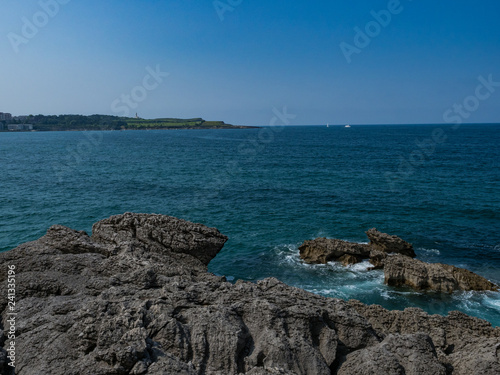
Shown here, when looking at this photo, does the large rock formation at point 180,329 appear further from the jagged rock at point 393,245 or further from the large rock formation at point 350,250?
the jagged rock at point 393,245

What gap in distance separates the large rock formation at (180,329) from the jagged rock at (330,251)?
57.9 feet

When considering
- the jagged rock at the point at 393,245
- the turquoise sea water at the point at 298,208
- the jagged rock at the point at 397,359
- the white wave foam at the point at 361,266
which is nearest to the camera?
the jagged rock at the point at 397,359

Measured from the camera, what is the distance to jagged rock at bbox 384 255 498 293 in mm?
28578

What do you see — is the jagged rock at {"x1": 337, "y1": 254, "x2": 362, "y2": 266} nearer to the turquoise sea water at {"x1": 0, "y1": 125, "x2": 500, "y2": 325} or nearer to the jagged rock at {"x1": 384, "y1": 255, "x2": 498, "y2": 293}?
the turquoise sea water at {"x1": 0, "y1": 125, "x2": 500, "y2": 325}

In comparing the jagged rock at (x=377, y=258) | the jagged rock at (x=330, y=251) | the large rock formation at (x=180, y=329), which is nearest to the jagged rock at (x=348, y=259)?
the jagged rock at (x=330, y=251)

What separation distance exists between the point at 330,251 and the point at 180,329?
A: 25.1 meters

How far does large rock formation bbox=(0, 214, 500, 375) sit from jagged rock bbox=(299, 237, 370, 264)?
1766 centimetres

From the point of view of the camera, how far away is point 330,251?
34406 mm

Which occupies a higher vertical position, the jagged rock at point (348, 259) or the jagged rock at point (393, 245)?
the jagged rock at point (393, 245)

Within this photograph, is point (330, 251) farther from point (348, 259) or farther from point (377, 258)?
point (377, 258)

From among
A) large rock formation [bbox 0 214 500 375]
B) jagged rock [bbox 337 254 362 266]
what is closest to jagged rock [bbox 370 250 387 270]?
jagged rock [bbox 337 254 362 266]

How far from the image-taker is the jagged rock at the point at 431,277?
28.6 meters

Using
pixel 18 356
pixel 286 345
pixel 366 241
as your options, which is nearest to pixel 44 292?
pixel 18 356

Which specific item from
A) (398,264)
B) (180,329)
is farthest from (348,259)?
(180,329)
